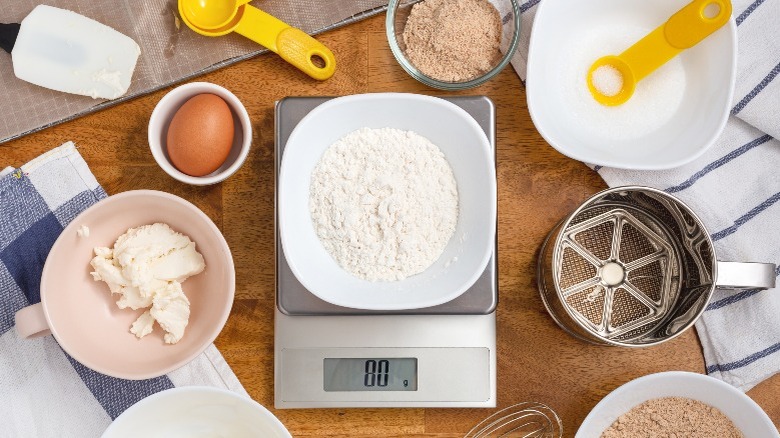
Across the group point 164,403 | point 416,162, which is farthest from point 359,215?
point 164,403

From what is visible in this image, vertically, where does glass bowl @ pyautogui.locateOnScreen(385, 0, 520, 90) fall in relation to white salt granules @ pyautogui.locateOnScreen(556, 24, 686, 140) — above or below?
below

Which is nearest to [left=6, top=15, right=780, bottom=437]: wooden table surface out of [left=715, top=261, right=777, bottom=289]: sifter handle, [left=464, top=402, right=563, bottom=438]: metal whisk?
A: [left=464, top=402, right=563, bottom=438]: metal whisk

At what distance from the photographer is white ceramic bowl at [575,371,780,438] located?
870 mm

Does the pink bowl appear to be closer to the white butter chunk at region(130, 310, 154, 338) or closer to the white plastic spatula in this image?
the white butter chunk at region(130, 310, 154, 338)

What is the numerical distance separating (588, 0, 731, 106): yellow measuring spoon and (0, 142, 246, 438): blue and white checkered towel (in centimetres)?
61

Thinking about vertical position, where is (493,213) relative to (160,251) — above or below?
above

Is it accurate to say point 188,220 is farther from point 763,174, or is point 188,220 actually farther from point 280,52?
point 763,174

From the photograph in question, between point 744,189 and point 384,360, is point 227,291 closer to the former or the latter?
point 384,360

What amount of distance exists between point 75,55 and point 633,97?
73cm

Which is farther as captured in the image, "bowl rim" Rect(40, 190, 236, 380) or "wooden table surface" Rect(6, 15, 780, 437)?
"wooden table surface" Rect(6, 15, 780, 437)

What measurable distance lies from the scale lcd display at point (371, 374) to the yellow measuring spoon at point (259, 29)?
0.37m

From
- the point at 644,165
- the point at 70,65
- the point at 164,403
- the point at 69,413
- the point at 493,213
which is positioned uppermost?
the point at 644,165

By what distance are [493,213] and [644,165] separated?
0.22 metres

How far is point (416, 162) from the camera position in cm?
84
